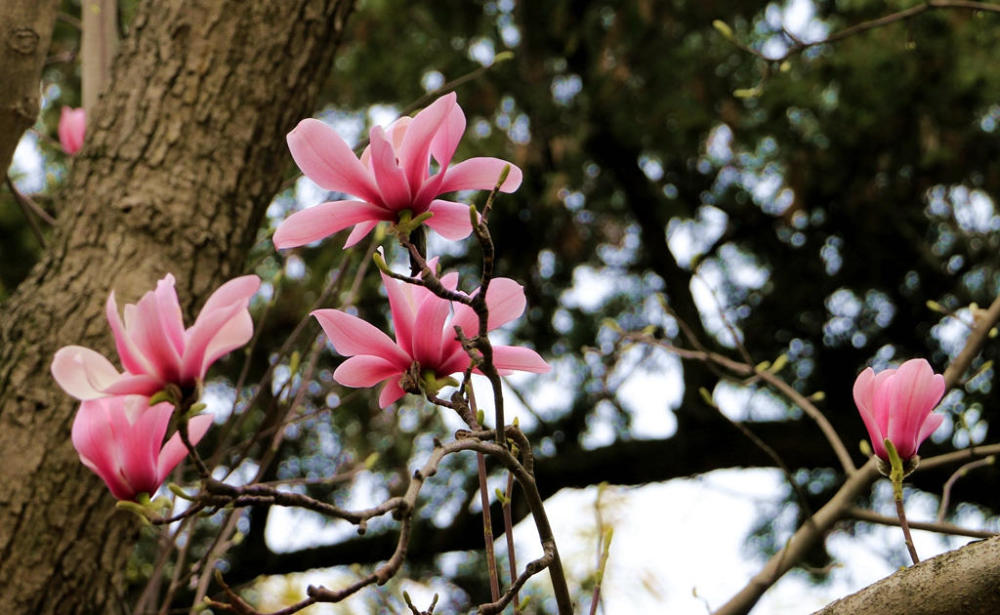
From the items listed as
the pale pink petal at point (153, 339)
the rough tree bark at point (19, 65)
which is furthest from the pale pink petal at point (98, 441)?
the rough tree bark at point (19, 65)

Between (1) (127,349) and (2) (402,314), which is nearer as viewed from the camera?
(1) (127,349)

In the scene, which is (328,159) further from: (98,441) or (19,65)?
(19,65)

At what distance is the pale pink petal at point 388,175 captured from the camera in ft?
1.91

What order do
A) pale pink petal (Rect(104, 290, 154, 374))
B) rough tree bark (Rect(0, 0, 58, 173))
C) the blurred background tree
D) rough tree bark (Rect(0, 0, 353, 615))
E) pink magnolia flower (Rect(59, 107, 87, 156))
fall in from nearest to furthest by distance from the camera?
1. pale pink petal (Rect(104, 290, 154, 374))
2. rough tree bark (Rect(0, 0, 58, 173))
3. rough tree bark (Rect(0, 0, 353, 615))
4. pink magnolia flower (Rect(59, 107, 87, 156))
5. the blurred background tree

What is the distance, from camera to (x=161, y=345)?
530 millimetres

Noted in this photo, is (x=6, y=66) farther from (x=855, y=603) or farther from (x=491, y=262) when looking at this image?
(x=855, y=603)

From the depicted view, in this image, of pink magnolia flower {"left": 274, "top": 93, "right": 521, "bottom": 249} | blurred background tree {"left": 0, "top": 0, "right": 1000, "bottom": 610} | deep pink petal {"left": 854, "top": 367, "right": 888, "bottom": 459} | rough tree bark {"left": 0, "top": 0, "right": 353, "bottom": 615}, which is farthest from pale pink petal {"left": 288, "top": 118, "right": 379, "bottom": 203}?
blurred background tree {"left": 0, "top": 0, "right": 1000, "bottom": 610}

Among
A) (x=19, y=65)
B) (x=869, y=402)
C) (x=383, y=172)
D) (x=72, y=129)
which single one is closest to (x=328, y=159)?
(x=383, y=172)

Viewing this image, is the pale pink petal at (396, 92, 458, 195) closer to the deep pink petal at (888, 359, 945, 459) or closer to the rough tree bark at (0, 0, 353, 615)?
the deep pink petal at (888, 359, 945, 459)

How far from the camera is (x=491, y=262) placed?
51 centimetres

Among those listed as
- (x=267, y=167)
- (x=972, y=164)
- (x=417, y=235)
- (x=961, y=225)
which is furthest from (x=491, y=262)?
(x=961, y=225)

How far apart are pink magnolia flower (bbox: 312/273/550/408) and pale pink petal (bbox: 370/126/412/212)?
0.05 m

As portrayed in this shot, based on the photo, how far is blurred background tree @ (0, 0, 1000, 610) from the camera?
3.54m

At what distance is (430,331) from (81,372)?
0.66ft
